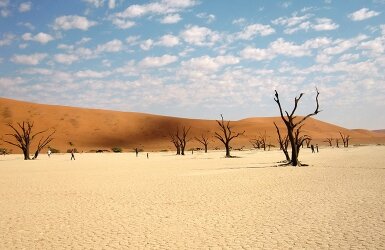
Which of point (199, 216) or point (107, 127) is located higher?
point (107, 127)

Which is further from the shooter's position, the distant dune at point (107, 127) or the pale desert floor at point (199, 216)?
the distant dune at point (107, 127)

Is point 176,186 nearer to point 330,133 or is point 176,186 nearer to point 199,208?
point 199,208

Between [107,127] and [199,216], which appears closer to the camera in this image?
[199,216]

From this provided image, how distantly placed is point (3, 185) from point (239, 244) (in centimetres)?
1436

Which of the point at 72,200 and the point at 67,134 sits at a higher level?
the point at 67,134

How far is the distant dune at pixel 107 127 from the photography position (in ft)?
266

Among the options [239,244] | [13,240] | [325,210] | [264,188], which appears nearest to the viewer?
[239,244]

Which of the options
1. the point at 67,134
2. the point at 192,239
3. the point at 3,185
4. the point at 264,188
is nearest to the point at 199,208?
the point at 192,239

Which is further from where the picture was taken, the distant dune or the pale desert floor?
the distant dune

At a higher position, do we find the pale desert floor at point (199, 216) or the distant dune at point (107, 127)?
the distant dune at point (107, 127)

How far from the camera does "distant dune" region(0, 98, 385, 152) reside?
8112cm

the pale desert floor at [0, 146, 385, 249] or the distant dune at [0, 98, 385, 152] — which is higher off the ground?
the distant dune at [0, 98, 385, 152]

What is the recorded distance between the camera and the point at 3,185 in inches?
689

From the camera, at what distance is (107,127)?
95750mm
